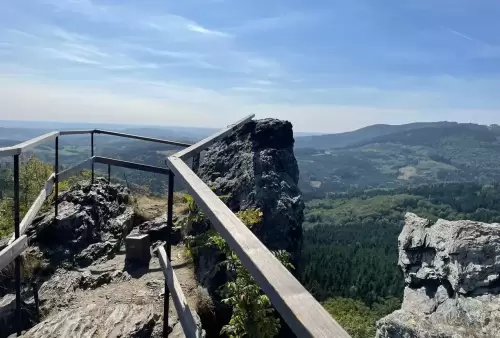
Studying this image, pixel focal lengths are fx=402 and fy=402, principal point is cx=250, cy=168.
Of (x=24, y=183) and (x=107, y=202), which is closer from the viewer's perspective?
(x=107, y=202)

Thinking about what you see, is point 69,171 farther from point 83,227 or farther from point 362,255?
point 362,255

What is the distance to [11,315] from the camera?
5047 millimetres

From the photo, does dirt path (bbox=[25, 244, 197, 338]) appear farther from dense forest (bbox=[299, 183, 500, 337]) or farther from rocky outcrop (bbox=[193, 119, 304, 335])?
dense forest (bbox=[299, 183, 500, 337])

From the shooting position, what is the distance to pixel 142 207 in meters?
10.4

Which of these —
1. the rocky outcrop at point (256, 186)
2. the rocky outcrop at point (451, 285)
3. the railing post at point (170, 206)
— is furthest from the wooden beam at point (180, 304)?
the rocky outcrop at point (451, 285)

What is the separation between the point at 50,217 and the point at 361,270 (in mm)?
97502

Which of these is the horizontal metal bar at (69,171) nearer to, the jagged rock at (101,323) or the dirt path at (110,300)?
the dirt path at (110,300)

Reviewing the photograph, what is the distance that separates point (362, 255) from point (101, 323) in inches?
4637

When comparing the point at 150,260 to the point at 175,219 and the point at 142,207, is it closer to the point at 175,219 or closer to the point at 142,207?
the point at 175,219

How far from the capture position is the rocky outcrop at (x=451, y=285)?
598 cm

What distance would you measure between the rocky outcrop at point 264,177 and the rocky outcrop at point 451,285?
7.76 feet

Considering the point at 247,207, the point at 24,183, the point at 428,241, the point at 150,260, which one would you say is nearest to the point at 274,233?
the point at 247,207

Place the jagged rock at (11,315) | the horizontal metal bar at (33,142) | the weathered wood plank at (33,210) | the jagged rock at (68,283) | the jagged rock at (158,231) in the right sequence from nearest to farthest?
the horizontal metal bar at (33,142), the weathered wood plank at (33,210), the jagged rock at (11,315), the jagged rock at (68,283), the jagged rock at (158,231)

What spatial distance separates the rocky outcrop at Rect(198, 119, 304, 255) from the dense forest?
1096 millimetres
